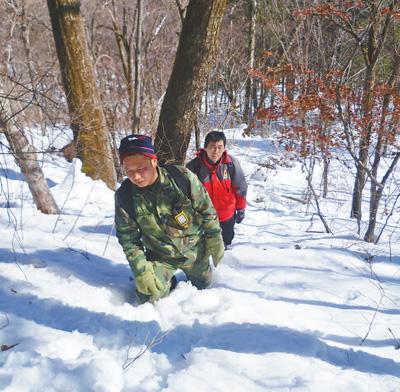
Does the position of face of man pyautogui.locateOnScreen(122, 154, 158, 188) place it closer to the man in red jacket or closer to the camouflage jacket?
the camouflage jacket

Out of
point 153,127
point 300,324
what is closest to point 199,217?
point 300,324

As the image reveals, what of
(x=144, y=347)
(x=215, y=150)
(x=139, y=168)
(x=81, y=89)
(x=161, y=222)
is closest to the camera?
(x=144, y=347)

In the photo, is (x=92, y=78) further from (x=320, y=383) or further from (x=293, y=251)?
(x=320, y=383)


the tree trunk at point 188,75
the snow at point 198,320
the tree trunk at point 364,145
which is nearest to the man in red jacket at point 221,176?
the tree trunk at point 188,75

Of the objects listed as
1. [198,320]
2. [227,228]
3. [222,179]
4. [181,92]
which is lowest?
[198,320]

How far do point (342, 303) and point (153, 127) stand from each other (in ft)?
16.2

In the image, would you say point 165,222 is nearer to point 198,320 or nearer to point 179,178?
point 179,178

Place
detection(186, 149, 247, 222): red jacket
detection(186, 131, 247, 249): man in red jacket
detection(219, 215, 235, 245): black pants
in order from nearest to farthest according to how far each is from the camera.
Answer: detection(186, 131, 247, 249): man in red jacket, detection(186, 149, 247, 222): red jacket, detection(219, 215, 235, 245): black pants

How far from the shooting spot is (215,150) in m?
3.20

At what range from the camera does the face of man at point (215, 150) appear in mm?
3180

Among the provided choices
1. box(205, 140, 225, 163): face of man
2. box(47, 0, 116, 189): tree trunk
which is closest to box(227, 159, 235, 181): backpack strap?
box(205, 140, 225, 163): face of man

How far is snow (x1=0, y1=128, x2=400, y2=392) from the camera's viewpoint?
1751 mm

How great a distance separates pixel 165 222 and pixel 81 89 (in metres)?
2.98

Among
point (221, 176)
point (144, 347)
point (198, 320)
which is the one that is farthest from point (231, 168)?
point (144, 347)
